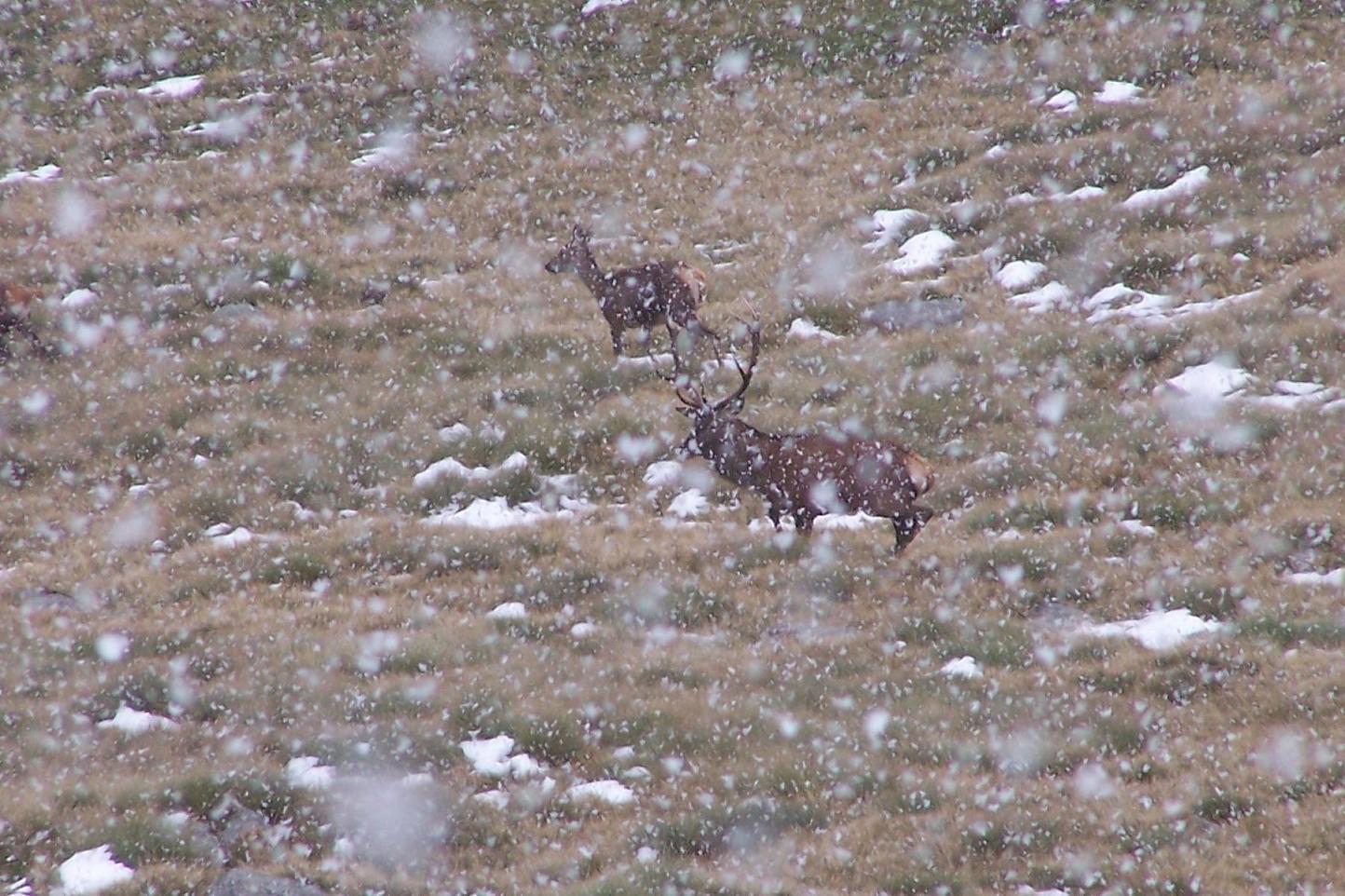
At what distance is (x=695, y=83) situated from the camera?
79.6 ft

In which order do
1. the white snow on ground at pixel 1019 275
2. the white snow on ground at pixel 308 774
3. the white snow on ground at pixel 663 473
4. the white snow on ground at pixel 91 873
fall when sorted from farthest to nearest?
the white snow on ground at pixel 1019 275, the white snow on ground at pixel 663 473, the white snow on ground at pixel 308 774, the white snow on ground at pixel 91 873

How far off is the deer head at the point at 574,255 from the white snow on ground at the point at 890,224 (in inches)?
180

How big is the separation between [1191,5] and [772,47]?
27.7ft

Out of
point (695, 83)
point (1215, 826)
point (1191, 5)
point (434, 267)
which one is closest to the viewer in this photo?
point (1215, 826)

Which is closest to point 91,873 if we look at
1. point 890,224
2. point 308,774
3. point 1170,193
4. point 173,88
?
point 308,774

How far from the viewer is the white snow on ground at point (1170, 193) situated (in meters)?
16.7

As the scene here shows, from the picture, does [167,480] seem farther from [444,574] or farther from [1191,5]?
[1191,5]

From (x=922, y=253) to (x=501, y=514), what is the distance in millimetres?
8117

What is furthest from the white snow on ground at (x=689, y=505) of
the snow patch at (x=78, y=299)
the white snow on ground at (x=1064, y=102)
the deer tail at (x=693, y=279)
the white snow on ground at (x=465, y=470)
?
the white snow on ground at (x=1064, y=102)

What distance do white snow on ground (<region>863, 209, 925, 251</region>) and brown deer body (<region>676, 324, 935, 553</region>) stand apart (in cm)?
683

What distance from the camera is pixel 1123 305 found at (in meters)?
14.7

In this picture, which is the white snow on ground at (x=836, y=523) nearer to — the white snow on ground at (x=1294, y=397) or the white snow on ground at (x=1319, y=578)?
the white snow on ground at (x=1319, y=578)

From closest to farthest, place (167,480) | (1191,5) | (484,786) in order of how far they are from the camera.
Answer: (484,786), (167,480), (1191,5)

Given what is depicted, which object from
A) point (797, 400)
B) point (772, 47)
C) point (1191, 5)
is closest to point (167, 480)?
point (797, 400)
